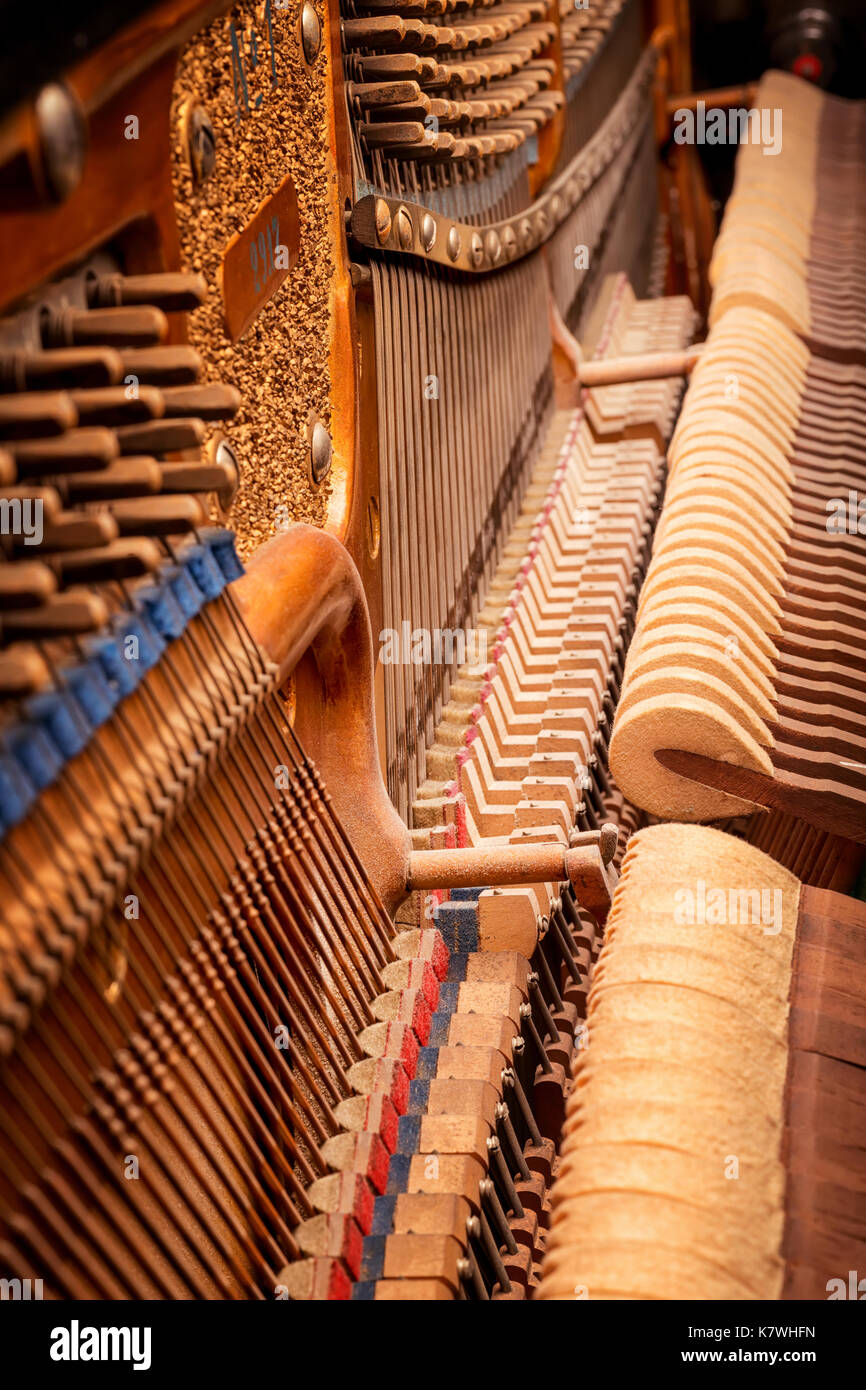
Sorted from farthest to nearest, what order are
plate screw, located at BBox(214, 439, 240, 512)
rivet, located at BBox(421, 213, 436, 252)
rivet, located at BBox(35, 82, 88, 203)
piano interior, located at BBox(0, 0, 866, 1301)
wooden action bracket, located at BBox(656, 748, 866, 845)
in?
rivet, located at BBox(421, 213, 436, 252) < wooden action bracket, located at BBox(656, 748, 866, 845) < plate screw, located at BBox(214, 439, 240, 512) < piano interior, located at BBox(0, 0, 866, 1301) < rivet, located at BBox(35, 82, 88, 203)

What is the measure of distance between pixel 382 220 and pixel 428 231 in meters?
0.36

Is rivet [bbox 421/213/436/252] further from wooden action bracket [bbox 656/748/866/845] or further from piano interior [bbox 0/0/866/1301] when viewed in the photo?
wooden action bracket [bbox 656/748/866/845]

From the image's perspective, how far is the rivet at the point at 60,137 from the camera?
1.33 meters

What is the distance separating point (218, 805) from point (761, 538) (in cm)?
183

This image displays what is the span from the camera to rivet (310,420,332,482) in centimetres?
265

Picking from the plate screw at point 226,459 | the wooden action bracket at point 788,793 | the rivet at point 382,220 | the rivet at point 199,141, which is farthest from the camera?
the rivet at point 382,220

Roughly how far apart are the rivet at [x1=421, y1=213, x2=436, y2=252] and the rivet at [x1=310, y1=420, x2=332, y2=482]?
2.28ft

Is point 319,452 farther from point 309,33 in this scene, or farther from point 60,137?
point 60,137

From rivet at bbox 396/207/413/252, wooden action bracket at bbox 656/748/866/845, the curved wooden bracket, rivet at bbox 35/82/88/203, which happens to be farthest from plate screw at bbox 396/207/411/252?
rivet at bbox 35/82/88/203

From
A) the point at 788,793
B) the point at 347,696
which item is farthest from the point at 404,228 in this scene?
the point at 788,793

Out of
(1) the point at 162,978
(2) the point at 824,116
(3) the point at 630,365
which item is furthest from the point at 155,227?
(2) the point at 824,116

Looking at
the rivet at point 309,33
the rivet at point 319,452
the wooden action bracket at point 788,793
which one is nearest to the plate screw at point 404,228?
the rivet at point 309,33

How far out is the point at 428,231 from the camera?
3.22 m

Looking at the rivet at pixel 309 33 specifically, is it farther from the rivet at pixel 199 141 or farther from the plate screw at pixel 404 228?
the rivet at pixel 199 141
